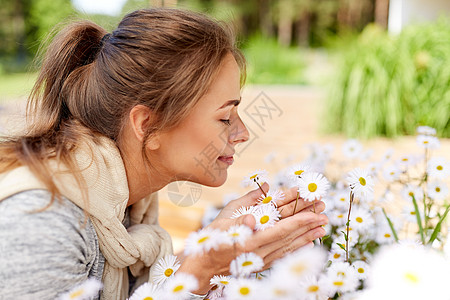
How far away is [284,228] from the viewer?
2.90ft

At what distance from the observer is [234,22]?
151 cm

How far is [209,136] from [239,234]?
421 millimetres

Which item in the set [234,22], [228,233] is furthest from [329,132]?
[228,233]

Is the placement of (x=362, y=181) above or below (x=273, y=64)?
above

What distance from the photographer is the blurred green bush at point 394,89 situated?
174 inches

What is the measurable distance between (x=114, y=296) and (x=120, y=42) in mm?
645

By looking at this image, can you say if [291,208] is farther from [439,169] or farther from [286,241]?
[439,169]

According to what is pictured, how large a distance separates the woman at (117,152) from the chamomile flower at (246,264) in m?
0.04

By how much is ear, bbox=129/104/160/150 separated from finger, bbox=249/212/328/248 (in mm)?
432

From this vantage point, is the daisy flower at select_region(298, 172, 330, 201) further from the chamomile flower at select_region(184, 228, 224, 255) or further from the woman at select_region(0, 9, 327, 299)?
the chamomile flower at select_region(184, 228, 224, 255)

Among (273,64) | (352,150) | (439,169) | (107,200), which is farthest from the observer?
(273,64)

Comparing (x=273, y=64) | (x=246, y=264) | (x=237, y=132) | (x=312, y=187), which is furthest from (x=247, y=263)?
(x=273, y=64)

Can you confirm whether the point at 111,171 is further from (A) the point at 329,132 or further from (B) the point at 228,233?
(A) the point at 329,132

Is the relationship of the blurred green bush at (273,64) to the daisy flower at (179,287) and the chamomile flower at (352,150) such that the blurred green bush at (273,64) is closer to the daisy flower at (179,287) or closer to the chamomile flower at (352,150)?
the chamomile flower at (352,150)
